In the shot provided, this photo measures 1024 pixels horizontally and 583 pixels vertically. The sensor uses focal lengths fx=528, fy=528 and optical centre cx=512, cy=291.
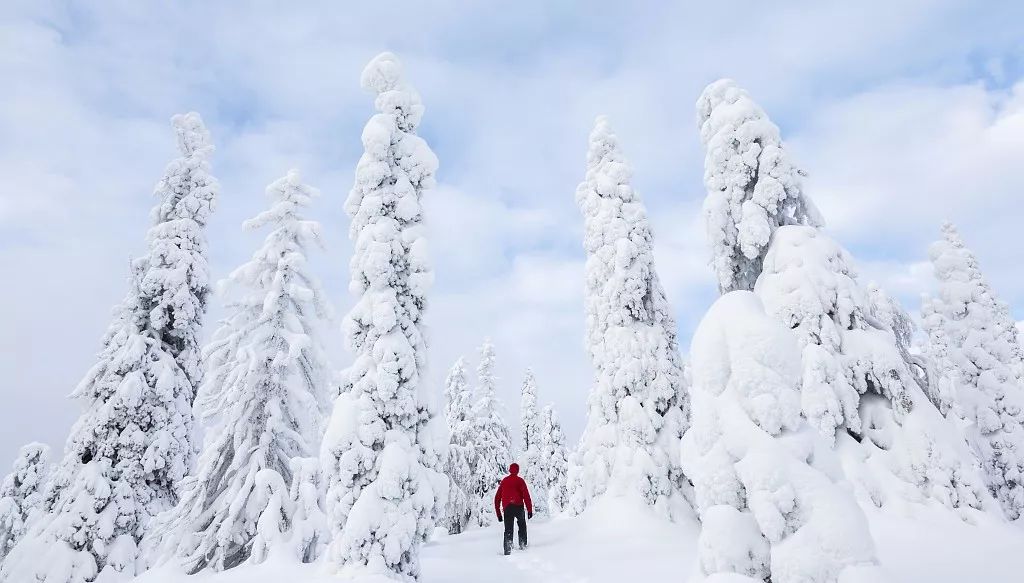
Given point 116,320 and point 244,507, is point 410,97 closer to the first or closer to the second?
point 244,507

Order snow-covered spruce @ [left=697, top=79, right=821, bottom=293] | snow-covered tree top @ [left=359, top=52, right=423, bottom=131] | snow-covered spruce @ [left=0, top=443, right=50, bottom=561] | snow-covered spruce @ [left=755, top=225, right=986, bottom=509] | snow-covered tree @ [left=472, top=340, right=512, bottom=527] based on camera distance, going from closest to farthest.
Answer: snow-covered spruce @ [left=755, top=225, right=986, bottom=509] → snow-covered tree top @ [left=359, top=52, right=423, bottom=131] → snow-covered spruce @ [left=697, top=79, right=821, bottom=293] → snow-covered spruce @ [left=0, top=443, right=50, bottom=561] → snow-covered tree @ [left=472, top=340, right=512, bottom=527]

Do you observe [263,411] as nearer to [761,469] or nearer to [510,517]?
[510,517]

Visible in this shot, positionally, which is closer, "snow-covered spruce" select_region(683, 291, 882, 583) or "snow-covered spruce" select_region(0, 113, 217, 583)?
"snow-covered spruce" select_region(683, 291, 882, 583)

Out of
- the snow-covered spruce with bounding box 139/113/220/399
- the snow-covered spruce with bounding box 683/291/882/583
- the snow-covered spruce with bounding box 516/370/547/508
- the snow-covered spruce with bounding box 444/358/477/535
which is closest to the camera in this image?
the snow-covered spruce with bounding box 683/291/882/583

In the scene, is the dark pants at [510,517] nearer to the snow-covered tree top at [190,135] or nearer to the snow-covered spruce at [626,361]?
the snow-covered spruce at [626,361]

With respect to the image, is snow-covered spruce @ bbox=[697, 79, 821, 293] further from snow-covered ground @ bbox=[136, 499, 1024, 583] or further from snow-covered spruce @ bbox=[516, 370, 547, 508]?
snow-covered spruce @ bbox=[516, 370, 547, 508]

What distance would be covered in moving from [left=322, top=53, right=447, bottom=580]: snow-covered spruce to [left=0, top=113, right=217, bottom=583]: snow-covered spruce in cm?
797

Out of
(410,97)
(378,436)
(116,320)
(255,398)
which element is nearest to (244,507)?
(255,398)

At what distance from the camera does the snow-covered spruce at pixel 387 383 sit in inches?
371

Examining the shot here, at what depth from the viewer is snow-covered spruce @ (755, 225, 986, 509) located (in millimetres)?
10562

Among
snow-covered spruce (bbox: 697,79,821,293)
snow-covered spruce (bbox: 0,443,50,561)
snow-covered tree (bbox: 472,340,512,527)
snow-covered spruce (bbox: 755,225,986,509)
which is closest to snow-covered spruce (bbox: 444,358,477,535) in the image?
snow-covered tree (bbox: 472,340,512,527)

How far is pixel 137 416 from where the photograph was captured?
16.1m

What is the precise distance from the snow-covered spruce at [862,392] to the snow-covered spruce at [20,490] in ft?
108

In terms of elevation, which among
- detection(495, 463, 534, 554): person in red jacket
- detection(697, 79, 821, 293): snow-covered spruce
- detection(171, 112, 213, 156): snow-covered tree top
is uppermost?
detection(171, 112, 213, 156): snow-covered tree top
